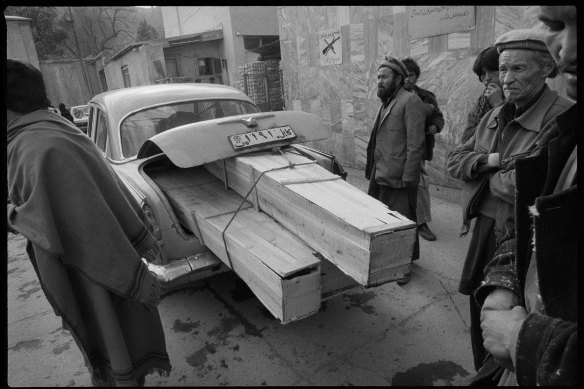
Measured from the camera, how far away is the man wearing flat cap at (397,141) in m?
3.30

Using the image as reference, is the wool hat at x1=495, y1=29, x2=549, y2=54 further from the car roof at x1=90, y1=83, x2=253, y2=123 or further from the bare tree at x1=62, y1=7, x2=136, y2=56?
the bare tree at x1=62, y1=7, x2=136, y2=56

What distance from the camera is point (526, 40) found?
177 cm

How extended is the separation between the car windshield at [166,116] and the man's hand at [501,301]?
3514 millimetres

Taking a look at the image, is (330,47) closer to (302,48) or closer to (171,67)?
(302,48)

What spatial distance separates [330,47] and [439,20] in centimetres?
249

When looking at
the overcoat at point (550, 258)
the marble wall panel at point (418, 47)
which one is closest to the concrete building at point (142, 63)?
the marble wall panel at point (418, 47)

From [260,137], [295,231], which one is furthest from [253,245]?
[260,137]

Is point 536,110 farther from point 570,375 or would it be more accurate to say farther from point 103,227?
point 103,227

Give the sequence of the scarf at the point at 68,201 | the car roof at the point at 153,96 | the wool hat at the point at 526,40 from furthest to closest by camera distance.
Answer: the car roof at the point at 153,96, the wool hat at the point at 526,40, the scarf at the point at 68,201

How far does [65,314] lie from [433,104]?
3747 millimetres

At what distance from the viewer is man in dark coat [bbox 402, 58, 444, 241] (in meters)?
3.80

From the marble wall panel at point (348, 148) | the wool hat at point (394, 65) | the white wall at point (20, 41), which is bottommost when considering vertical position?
the marble wall panel at point (348, 148)

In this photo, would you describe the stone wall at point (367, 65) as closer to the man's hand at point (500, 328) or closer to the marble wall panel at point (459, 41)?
the marble wall panel at point (459, 41)

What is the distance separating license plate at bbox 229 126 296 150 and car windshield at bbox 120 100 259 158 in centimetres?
144
